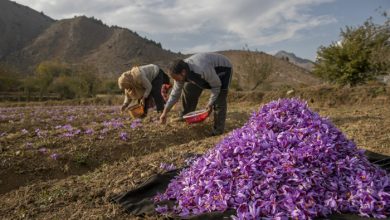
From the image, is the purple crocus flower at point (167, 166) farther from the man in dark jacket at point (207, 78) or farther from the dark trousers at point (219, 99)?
the dark trousers at point (219, 99)

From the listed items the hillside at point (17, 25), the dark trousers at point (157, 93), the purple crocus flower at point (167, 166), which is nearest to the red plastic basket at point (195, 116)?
the dark trousers at point (157, 93)

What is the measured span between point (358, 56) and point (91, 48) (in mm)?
74866

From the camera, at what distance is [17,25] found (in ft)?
303

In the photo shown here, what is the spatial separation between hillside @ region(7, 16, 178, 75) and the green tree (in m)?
51.7

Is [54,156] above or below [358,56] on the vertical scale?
below

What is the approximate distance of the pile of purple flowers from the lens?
10.2ft

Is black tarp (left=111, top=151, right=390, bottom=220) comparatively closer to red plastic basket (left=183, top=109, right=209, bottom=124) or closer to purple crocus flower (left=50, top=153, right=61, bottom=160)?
purple crocus flower (left=50, top=153, right=61, bottom=160)

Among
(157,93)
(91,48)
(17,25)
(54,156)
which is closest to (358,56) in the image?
(157,93)

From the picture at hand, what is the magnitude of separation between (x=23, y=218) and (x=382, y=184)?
3155mm

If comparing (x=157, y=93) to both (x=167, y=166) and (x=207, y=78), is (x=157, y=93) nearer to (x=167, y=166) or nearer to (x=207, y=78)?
(x=207, y=78)

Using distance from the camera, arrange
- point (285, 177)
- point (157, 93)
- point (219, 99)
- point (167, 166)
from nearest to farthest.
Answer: point (285, 177) < point (167, 166) < point (219, 99) < point (157, 93)

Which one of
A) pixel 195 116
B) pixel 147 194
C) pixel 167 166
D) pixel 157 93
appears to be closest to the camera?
pixel 147 194

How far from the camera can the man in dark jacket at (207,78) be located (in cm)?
672

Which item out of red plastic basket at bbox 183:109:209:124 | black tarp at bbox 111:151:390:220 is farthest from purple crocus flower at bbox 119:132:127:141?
black tarp at bbox 111:151:390:220
